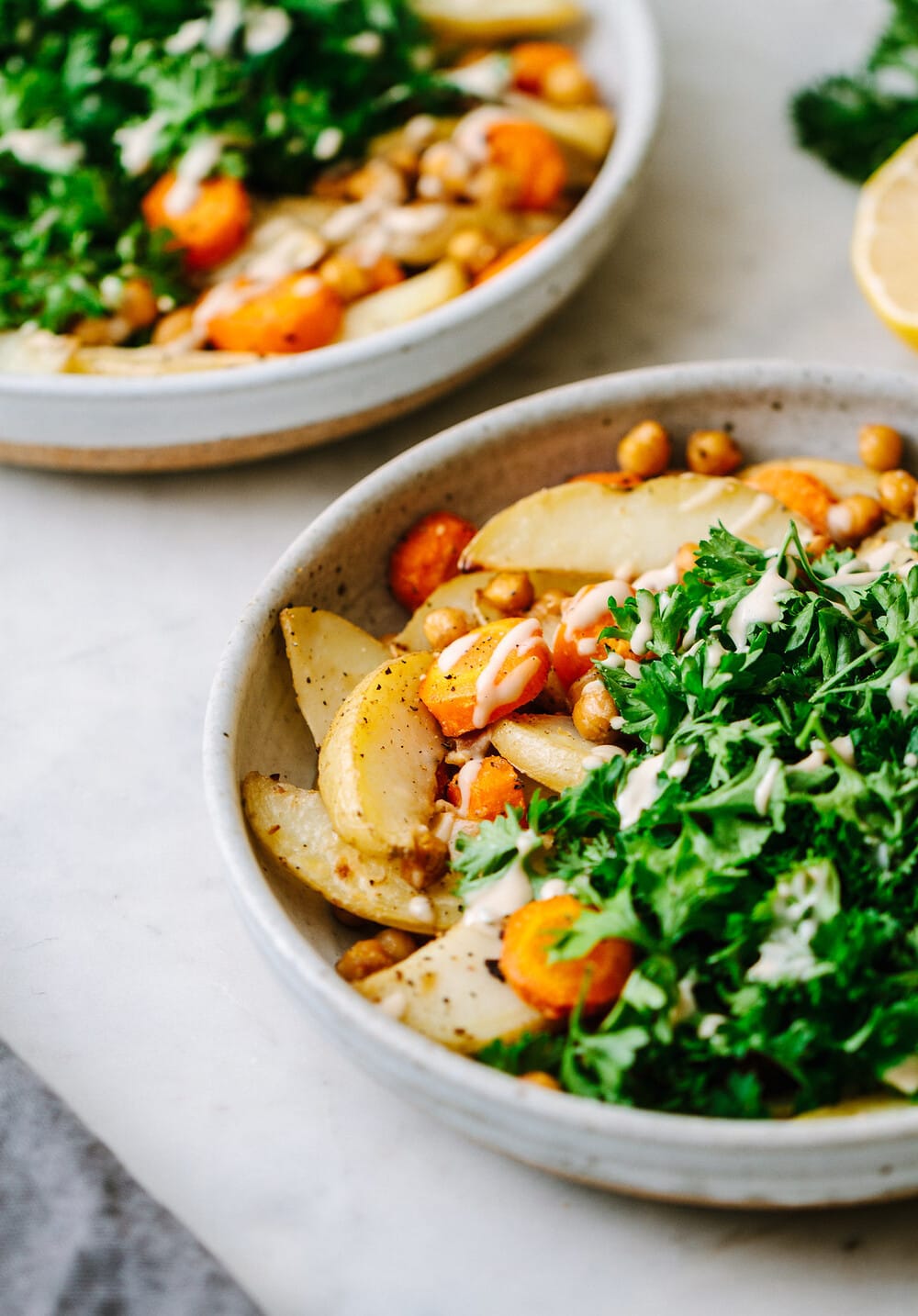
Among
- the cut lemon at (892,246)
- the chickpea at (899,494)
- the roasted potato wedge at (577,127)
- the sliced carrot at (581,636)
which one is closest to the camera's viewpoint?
the sliced carrot at (581,636)

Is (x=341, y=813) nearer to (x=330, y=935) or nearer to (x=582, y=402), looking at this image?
(x=330, y=935)

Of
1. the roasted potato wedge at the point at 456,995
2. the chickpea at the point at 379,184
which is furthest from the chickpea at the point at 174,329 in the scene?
the roasted potato wedge at the point at 456,995

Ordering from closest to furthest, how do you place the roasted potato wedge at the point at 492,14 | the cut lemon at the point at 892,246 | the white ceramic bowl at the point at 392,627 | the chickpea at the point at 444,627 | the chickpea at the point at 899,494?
the white ceramic bowl at the point at 392,627, the chickpea at the point at 444,627, the chickpea at the point at 899,494, the cut lemon at the point at 892,246, the roasted potato wedge at the point at 492,14

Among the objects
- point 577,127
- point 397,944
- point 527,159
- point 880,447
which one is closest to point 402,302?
point 527,159

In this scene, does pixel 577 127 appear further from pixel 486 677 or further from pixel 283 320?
pixel 486 677

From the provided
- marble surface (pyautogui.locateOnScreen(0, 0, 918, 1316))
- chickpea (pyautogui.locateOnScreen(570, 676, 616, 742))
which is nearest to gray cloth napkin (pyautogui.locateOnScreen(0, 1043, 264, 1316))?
marble surface (pyautogui.locateOnScreen(0, 0, 918, 1316))

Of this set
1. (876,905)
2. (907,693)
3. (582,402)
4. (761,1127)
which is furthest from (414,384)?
(761,1127)

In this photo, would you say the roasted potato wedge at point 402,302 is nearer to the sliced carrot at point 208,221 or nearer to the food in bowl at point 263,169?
the food in bowl at point 263,169
